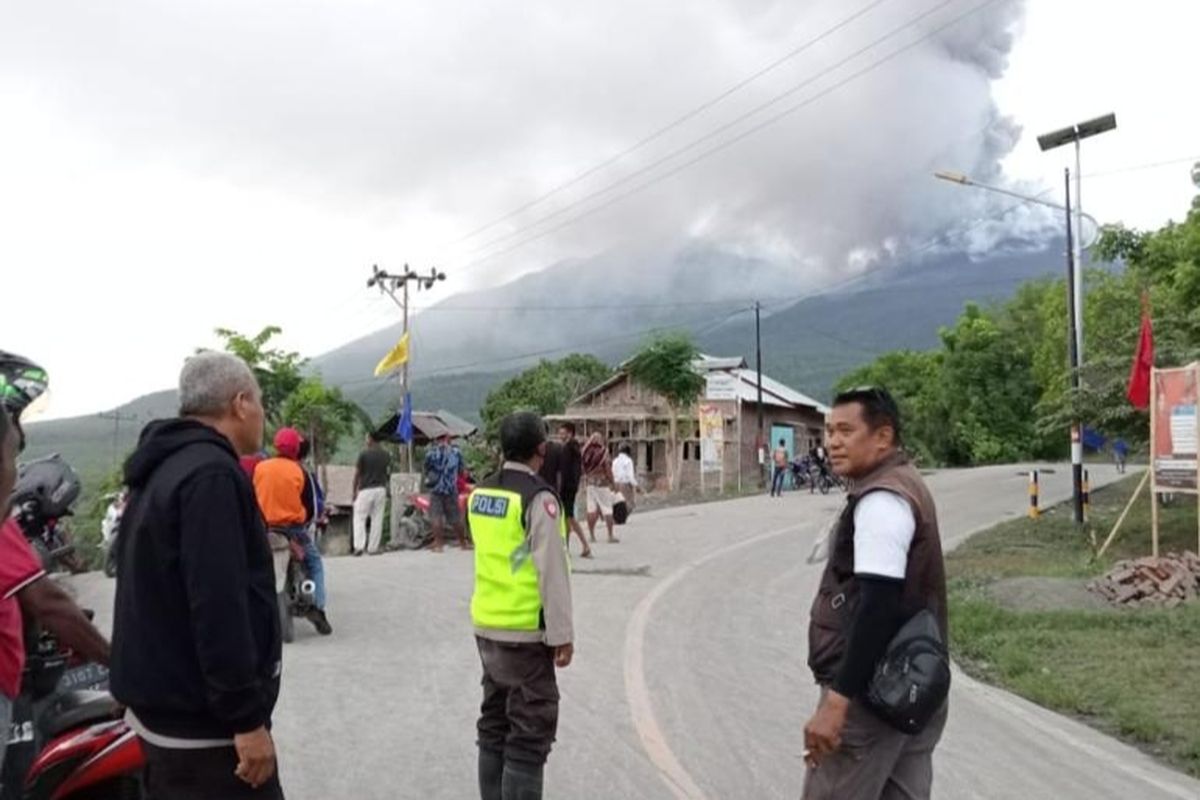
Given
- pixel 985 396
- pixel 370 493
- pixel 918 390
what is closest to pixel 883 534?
pixel 370 493

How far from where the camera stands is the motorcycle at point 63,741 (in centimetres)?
380

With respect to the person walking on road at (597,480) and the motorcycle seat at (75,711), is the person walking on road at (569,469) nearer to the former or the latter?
the person walking on road at (597,480)

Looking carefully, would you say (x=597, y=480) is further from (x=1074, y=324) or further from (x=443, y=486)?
(x=1074, y=324)

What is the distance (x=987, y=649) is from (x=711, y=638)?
8.04ft

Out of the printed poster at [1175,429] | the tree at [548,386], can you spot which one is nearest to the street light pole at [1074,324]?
the printed poster at [1175,429]

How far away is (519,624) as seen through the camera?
4.88 metres

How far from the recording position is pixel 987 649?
391 inches

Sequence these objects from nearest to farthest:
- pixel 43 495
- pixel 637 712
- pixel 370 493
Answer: pixel 43 495 < pixel 637 712 < pixel 370 493

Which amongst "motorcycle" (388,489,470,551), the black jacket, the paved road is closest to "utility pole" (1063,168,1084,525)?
the paved road

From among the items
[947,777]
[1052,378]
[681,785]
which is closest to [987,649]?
[947,777]

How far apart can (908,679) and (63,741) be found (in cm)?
291

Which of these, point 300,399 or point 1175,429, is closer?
point 1175,429

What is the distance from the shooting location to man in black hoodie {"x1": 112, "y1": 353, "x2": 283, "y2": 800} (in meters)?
3.00

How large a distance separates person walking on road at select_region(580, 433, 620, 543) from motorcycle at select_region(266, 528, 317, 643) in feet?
24.4
